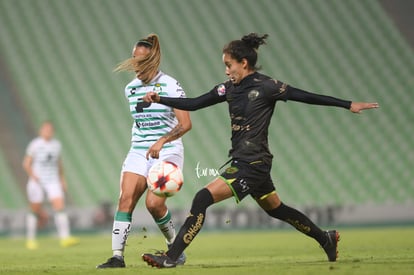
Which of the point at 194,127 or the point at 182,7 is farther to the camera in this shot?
the point at 182,7

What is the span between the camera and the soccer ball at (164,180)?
6773mm

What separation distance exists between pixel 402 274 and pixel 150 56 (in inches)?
120

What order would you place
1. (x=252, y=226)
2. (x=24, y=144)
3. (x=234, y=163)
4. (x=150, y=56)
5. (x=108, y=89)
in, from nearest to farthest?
(x=234, y=163) → (x=150, y=56) → (x=252, y=226) → (x=24, y=144) → (x=108, y=89)

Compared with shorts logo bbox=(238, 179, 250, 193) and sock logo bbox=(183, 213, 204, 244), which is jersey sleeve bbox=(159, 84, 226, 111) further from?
sock logo bbox=(183, 213, 204, 244)

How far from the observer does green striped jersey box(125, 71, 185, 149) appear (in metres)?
→ 7.42

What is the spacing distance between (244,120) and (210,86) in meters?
15.7

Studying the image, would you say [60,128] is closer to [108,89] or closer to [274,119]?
[108,89]

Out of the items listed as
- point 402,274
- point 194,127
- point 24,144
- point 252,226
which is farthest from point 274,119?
point 402,274

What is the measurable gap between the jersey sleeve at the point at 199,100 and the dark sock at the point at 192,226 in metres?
0.78

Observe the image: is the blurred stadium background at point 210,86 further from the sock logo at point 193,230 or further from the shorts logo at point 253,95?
the sock logo at point 193,230

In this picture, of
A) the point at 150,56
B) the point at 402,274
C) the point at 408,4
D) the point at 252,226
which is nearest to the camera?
the point at 402,274

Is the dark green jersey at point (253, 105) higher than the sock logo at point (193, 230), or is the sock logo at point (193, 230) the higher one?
the dark green jersey at point (253, 105)

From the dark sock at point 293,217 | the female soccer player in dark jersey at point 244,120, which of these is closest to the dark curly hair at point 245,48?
the female soccer player in dark jersey at point 244,120

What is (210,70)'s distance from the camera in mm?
22906
